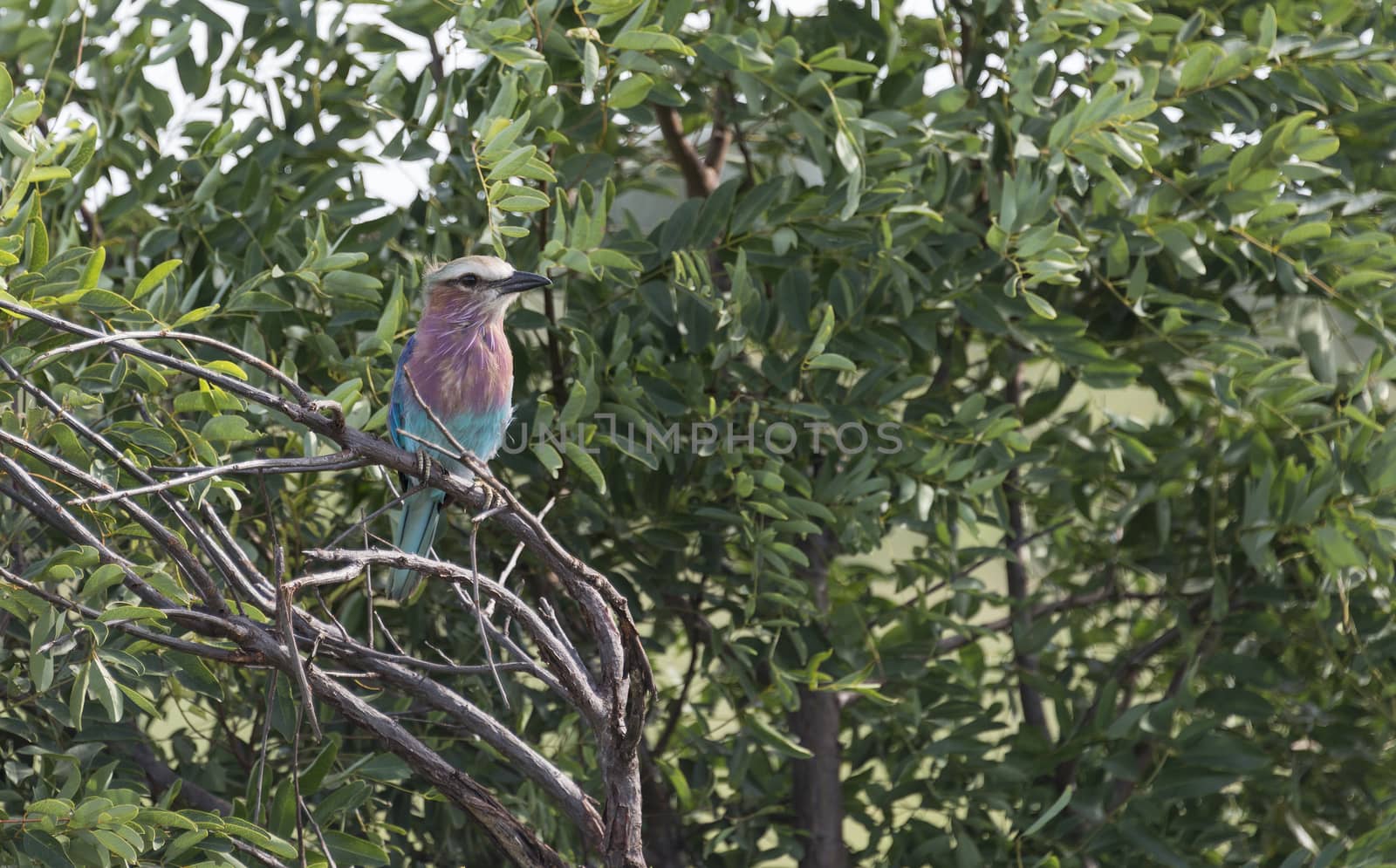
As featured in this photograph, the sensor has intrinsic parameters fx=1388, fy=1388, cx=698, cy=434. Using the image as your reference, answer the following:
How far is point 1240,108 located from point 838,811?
5.90 ft

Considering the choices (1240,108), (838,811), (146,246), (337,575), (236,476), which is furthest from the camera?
(838,811)

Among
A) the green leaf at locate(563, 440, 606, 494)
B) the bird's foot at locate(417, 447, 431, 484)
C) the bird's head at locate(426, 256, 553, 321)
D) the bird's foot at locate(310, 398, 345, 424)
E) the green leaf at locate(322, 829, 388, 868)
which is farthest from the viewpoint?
the bird's head at locate(426, 256, 553, 321)

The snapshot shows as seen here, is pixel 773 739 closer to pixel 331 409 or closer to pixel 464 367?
pixel 464 367

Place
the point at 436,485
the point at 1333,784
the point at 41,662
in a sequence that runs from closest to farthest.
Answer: the point at 436,485 < the point at 41,662 < the point at 1333,784

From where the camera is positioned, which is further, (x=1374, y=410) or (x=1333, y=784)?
(x=1333, y=784)

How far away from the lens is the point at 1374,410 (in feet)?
10.0

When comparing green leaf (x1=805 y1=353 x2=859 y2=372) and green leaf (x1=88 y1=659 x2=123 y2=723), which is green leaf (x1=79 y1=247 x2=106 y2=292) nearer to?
green leaf (x1=88 y1=659 x2=123 y2=723)

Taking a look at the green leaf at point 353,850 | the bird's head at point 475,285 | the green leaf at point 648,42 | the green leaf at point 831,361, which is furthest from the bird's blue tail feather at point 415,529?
the green leaf at point 648,42

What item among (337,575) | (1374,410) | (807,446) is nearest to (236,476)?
(337,575)

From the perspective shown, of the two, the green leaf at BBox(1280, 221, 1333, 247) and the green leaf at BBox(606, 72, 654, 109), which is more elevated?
the green leaf at BBox(606, 72, 654, 109)

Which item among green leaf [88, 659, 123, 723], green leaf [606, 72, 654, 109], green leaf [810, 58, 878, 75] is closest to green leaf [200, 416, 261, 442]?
green leaf [88, 659, 123, 723]

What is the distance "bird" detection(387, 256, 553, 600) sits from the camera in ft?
8.84

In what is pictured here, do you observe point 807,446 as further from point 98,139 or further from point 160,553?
point 98,139

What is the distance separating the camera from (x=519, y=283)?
2646 mm
